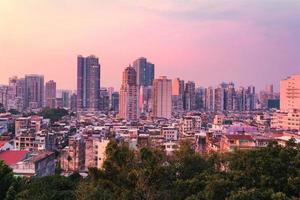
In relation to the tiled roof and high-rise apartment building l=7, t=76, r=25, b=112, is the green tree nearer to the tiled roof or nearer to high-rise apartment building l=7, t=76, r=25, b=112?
the tiled roof

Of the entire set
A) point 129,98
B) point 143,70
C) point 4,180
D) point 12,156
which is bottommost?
point 12,156

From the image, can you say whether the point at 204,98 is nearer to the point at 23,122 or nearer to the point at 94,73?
the point at 94,73

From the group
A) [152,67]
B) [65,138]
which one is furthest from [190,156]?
[152,67]

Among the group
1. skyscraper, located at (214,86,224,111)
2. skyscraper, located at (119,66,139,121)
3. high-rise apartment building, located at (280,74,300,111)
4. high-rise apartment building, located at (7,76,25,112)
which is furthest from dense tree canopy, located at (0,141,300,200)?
skyscraper, located at (214,86,224,111)

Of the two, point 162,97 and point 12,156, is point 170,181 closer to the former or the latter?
point 12,156

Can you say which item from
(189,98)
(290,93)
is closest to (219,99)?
(189,98)

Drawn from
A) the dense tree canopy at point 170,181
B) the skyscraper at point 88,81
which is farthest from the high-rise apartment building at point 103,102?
the dense tree canopy at point 170,181
